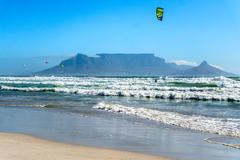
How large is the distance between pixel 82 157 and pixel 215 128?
26.4 feet

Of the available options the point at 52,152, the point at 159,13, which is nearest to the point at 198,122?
the point at 159,13

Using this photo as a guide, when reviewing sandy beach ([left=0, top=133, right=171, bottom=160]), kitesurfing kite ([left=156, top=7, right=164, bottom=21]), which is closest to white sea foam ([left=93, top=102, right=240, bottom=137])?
kitesurfing kite ([left=156, top=7, right=164, bottom=21])

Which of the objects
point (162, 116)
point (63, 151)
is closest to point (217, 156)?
point (63, 151)

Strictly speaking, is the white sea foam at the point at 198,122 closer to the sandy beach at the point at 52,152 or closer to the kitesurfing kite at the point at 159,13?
the kitesurfing kite at the point at 159,13

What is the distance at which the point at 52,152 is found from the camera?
11.2 meters

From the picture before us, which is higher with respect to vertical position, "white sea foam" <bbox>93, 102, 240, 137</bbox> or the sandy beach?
"white sea foam" <bbox>93, 102, 240, 137</bbox>

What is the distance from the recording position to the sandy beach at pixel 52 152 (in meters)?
10.6

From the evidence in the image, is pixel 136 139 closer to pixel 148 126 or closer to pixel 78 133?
pixel 78 133

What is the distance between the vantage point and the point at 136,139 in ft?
47.0

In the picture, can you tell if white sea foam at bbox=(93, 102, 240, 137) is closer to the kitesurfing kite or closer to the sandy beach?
the kitesurfing kite

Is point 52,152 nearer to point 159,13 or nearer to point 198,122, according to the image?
point 159,13

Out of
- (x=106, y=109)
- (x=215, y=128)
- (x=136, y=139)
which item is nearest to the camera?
(x=136, y=139)

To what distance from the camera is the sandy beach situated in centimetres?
1062

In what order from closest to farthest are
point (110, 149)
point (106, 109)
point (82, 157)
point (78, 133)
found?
1. point (82, 157)
2. point (110, 149)
3. point (78, 133)
4. point (106, 109)
